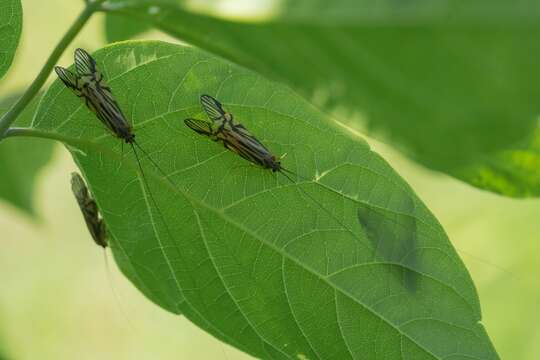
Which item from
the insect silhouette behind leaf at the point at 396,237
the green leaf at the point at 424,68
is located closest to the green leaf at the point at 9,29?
the green leaf at the point at 424,68

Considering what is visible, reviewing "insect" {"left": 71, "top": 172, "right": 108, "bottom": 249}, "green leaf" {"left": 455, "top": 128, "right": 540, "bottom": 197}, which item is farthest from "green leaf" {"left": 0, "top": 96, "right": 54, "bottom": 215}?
"green leaf" {"left": 455, "top": 128, "right": 540, "bottom": 197}

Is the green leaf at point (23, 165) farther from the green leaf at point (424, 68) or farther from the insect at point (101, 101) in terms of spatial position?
the green leaf at point (424, 68)

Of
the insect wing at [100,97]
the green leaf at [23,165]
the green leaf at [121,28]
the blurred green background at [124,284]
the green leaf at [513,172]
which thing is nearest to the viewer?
the green leaf at [513,172]

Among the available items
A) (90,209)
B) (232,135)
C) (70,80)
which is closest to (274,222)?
(232,135)

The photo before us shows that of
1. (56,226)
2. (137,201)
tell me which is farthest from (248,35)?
(56,226)

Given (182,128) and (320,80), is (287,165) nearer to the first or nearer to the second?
(182,128)

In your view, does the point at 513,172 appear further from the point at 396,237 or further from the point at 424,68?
the point at 424,68

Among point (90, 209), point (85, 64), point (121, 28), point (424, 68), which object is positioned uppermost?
point (121, 28)
